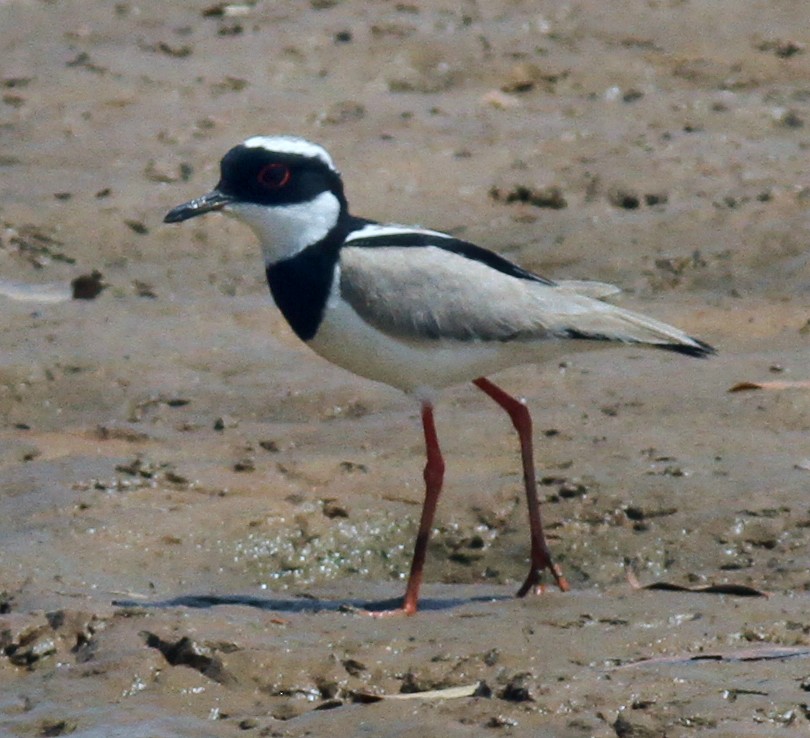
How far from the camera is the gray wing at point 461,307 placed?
7500 millimetres

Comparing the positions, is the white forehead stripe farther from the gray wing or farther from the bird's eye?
the gray wing

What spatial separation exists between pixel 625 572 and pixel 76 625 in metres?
2.17

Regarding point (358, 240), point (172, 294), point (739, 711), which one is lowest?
point (172, 294)

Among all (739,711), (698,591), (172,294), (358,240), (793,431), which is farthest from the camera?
(172,294)

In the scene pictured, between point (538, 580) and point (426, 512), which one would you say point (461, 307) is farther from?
point (538, 580)

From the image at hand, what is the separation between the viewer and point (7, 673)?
6.62 m

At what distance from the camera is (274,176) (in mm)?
7664

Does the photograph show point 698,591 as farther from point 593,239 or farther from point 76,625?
point 593,239

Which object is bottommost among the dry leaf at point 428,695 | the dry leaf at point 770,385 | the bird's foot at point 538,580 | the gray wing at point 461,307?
the bird's foot at point 538,580

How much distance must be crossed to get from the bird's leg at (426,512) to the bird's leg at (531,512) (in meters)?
0.33

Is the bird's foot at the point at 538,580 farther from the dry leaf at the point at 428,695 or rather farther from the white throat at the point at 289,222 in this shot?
the white throat at the point at 289,222

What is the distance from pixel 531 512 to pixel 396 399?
191cm

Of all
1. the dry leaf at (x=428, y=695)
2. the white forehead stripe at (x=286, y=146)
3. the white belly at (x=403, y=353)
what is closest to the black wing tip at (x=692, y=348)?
the white belly at (x=403, y=353)

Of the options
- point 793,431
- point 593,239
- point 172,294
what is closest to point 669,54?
point 593,239
